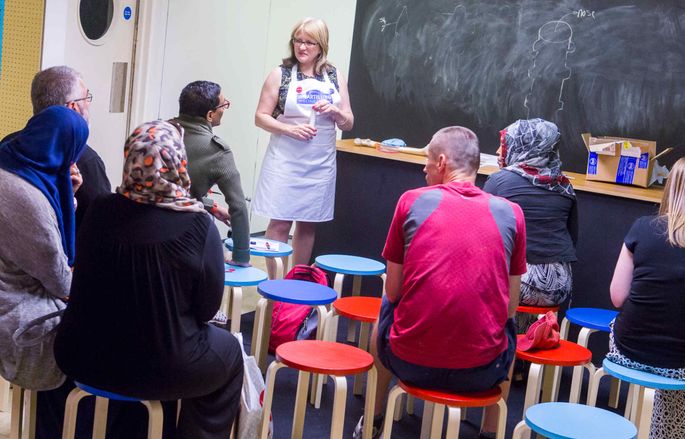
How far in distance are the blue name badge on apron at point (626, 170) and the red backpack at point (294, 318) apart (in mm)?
1675

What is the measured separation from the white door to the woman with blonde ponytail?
10.9 ft

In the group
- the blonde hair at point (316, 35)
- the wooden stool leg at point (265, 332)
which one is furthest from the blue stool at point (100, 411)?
Answer: the blonde hair at point (316, 35)

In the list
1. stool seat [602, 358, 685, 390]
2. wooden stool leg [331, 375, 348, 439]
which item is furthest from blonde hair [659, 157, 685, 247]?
wooden stool leg [331, 375, 348, 439]

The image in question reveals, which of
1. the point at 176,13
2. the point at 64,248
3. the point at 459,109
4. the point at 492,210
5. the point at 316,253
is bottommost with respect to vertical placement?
A: the point at 316,253

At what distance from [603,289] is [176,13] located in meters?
3.28

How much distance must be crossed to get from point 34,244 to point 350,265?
5.86ft

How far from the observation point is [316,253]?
208 inches

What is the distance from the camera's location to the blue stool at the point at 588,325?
3707mm

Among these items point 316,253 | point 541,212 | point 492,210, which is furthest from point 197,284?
point 316,253

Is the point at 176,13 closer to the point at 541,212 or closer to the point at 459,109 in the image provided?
the point at 459,109

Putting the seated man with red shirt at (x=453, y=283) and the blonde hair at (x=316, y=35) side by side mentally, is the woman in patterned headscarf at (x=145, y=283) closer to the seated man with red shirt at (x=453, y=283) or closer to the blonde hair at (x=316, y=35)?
the seated man with red shirt at (x=453, y=283)

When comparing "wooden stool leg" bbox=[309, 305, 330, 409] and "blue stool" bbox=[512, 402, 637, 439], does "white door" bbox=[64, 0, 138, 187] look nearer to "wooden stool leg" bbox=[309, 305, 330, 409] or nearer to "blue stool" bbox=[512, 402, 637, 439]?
"wooden stool leg" bbox=[309, 305, 330, 409]

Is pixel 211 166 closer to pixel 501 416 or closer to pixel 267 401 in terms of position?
pixel 267 401

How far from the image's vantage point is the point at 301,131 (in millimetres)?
4656
